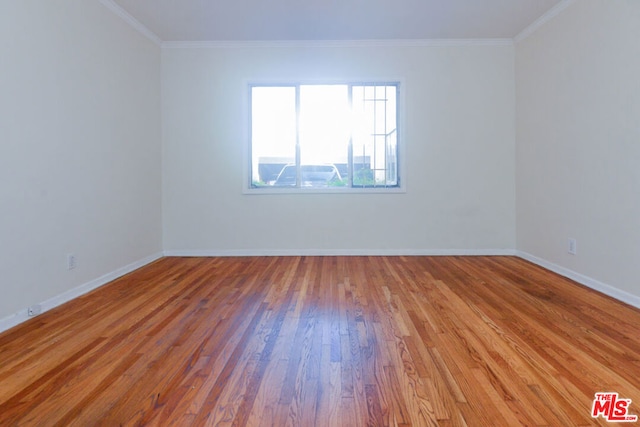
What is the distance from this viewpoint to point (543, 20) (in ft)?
12.7

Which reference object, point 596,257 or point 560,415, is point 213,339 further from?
point 596,257

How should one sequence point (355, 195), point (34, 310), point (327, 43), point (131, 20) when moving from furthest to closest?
point (355, 195) → point (327, 43) → point (131, 20) → point (34, 310)

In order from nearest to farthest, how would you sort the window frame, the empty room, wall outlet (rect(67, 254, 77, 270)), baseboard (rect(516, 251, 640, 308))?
1. the empty room
2. baseboard (rect(516, 251, 640, 308))
3. wall outlet (rect(67, 254, 77, 270))
4. the window frame

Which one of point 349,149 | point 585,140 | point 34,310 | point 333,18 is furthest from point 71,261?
point 585,140

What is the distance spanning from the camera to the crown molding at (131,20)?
138 inches

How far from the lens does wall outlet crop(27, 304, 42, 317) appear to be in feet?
8.14

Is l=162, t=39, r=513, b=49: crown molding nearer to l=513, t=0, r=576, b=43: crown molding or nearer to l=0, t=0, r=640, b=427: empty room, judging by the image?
l=0, t=0, r=640, b=427: empty room

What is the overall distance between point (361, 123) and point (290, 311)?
2954 mm

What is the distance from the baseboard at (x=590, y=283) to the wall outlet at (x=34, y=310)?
14.7ft

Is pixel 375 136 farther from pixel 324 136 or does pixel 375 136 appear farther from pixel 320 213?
pixel 320 213

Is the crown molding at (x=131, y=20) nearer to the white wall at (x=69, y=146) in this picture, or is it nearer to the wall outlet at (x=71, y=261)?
the white wall at (x=69, y=146)

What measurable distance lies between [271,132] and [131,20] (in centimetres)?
197

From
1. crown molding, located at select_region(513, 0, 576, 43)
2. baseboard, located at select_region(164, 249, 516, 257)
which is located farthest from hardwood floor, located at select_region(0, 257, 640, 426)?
crown molding, located at select_region(513, 0, 576, 43)

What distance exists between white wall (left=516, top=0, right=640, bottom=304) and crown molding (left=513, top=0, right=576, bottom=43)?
0.07 meters
